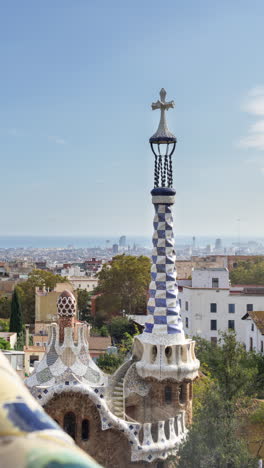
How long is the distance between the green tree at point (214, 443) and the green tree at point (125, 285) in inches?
1234

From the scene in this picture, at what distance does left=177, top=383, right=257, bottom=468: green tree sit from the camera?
32.0 feet

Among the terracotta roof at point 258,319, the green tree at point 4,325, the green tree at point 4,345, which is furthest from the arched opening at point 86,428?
the green tree at point 4,325

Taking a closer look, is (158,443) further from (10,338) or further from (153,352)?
(10,338)

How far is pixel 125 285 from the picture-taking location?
42844 mm

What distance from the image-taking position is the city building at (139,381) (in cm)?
1038

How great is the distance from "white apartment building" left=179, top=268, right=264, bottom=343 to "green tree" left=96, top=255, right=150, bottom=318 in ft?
25.0

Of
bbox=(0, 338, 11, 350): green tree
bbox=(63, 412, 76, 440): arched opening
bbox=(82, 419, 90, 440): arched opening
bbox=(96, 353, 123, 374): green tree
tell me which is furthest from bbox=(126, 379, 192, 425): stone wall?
bbox=(0, 338, 11, 350): green tree

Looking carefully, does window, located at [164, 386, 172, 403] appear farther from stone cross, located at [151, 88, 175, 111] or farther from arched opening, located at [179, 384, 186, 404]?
stone cross, located at [151, 88, 175, 111]

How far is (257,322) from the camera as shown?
27891 mm

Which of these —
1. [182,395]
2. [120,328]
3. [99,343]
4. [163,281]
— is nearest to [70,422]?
[182,395]

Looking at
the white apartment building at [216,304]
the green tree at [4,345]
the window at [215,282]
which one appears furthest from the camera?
the window at [215,282]

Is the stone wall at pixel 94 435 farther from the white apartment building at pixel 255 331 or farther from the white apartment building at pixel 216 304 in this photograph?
the white apartment building at pixel 216 304

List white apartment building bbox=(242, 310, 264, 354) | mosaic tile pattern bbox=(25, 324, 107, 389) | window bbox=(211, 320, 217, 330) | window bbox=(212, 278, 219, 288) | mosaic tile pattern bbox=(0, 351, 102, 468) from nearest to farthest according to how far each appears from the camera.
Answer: mosaic tile pattern bbox=(0, 351, 102, 468) → mosaic tile pattern bbox=(25, 324, 107, 389) → white apartment building bbox=(242, 310, 264, 354) → window bbox=(211, 320, 217, 330) → window bbox=(212, 278, 219, 288)

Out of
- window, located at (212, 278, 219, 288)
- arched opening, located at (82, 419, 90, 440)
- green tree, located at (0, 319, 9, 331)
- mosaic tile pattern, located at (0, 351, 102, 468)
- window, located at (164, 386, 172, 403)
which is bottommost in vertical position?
→ green tree, located at (0, 319, 9, 331)
